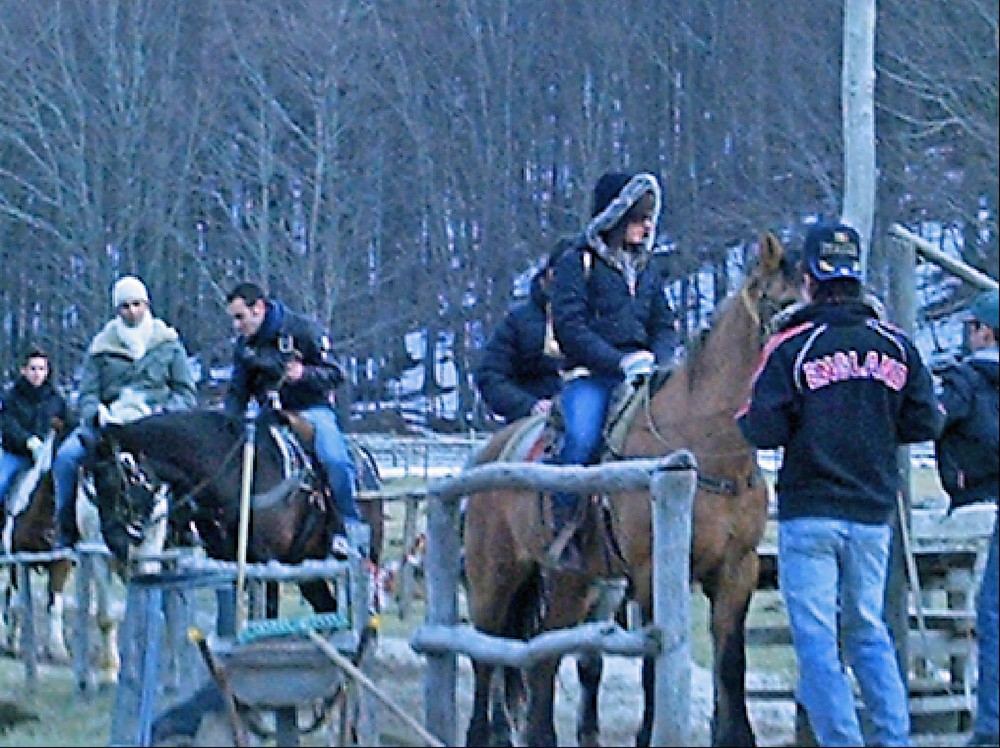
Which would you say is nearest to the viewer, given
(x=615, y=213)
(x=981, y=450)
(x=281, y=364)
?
(x=981, y=450)

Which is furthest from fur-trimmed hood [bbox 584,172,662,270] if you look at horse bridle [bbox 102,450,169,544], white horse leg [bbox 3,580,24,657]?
white horse leg [bbox 3,580,24,657]

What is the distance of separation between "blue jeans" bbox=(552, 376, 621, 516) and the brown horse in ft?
0.55

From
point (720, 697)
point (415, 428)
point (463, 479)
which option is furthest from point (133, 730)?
point (415, 428)

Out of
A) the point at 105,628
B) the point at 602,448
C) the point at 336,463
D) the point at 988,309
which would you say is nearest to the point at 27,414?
the point at 105,628

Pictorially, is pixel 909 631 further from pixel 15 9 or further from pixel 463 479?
pixel 15 9

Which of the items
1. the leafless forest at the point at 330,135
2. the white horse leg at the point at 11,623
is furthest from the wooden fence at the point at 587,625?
the leafless forest at the point at 330,135

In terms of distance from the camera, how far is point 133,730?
8648 mm

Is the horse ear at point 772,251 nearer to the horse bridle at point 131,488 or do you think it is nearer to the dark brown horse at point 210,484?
the dark brown horse at point 210,484

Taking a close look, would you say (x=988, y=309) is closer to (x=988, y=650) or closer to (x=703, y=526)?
(x=988, y=650)

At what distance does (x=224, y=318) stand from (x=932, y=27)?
15.4 m

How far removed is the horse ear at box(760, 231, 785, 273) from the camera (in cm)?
879

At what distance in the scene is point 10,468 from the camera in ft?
54.0

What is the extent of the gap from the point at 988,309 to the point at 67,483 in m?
7.14

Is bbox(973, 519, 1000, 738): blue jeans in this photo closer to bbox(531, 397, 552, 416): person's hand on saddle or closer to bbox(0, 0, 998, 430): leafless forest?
bbox(531, 397, 552, 416): person's hand on saddle
